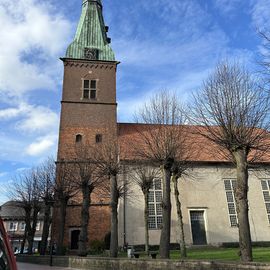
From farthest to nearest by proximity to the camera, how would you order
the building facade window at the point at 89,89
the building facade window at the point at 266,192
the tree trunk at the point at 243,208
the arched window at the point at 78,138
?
the building facade window at the point at 89,89 → the arched window at the point at 78,138 → the building facade window at the point at 266,192 → the tree trunk at the point at 243,208

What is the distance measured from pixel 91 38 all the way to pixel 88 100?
8743 mm

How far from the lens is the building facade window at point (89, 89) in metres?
35.8

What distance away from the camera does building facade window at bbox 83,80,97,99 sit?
118 feet

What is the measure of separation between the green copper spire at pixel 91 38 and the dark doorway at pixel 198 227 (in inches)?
759

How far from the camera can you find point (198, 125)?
15.8m

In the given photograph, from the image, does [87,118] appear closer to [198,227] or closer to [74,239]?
[74,239]

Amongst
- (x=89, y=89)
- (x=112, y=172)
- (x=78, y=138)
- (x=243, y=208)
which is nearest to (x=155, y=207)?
(x=78, y=138)

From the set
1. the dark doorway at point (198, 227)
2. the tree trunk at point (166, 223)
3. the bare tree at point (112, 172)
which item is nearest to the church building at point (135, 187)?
the dark doorway at point (198, 227)

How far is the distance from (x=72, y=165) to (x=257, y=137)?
16.6 m

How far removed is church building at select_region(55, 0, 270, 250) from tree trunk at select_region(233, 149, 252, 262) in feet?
41.7

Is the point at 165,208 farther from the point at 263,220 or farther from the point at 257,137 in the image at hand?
the point at 263,220

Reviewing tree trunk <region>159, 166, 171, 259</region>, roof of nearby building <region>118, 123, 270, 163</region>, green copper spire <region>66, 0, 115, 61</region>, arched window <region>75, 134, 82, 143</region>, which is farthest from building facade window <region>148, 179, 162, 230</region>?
green copper spire <region>66, 0, 115, 61</region>

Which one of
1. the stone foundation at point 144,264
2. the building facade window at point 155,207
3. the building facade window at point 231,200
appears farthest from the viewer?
the building facade window at point 231,200

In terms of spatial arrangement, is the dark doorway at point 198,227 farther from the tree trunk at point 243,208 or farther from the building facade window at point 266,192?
the tree trunk at point 243,208
